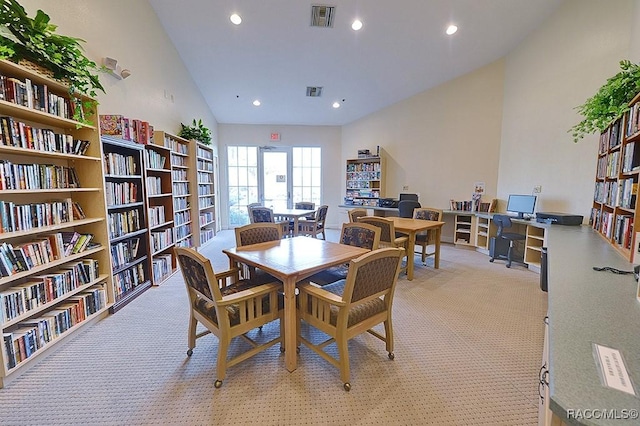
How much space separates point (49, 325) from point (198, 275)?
4.71 ft

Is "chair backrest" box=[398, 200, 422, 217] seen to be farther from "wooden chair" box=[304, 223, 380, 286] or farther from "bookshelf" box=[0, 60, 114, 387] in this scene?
"bookshelf" box=[0, 60, 114, 387]

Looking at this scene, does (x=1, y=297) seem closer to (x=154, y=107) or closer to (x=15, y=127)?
(x=15, y=127)

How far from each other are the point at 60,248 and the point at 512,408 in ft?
11.6

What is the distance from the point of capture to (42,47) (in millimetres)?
1981

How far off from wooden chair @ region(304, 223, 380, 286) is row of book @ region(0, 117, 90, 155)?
7.85 ft

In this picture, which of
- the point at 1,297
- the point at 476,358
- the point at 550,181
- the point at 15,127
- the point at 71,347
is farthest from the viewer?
the point at 550,181

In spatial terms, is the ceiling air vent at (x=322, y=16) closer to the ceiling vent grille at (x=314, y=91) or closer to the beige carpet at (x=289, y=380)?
the ceiling vent grille at (x=314, y=91)

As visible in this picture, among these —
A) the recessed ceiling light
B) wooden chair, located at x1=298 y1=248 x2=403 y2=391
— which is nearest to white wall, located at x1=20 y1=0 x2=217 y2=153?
the recessed ceiling light

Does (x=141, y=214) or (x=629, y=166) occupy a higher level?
(x=629, y=166)

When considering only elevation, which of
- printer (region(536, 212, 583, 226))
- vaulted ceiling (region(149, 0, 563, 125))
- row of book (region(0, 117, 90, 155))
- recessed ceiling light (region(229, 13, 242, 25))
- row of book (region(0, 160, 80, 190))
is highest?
recessed ceiling light (region(229, 13, 242, 25))

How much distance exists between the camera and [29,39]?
6.29 feet

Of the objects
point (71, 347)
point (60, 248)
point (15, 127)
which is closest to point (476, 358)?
point (71, 347)

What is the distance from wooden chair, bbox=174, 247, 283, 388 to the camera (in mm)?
1782

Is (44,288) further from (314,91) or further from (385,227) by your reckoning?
(314,91)
